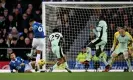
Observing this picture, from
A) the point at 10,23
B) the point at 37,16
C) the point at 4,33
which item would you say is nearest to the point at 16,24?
the point at 10,23

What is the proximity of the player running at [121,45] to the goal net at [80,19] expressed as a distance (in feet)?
2.98

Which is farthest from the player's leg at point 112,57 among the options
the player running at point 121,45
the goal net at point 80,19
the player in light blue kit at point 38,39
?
the player in light blue kit at point 38,39

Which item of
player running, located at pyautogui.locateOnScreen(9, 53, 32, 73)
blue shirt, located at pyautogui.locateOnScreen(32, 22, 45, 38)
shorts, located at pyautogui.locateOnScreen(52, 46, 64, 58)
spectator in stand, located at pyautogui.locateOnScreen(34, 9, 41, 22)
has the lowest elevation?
player running, located at pyautogui.locateOnScreen(9, 53, 32, 73)

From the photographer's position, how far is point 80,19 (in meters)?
14.9

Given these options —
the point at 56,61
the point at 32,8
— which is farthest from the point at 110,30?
the point at 32,8

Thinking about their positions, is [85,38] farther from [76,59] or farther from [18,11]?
[18,11]

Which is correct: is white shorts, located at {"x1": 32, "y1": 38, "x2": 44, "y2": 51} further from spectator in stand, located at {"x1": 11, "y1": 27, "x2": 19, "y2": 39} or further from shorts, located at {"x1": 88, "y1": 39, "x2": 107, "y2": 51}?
spectator in stand, located at {"x1": 11, "y1": 27, "x2": 19, "y2": 39}

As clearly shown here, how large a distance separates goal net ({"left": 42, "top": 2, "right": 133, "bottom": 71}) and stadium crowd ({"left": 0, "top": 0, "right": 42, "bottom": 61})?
1.28 meters

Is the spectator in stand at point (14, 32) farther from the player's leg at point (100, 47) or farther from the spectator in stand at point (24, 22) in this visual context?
the player's leg at point (100, 47)

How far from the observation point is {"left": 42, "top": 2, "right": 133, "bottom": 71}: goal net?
47.9 feet

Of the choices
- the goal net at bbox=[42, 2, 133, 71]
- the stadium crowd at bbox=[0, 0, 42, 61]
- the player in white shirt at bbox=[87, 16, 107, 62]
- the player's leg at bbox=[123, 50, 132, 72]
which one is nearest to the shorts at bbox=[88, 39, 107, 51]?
the player in white shirt at bbox=[87, 16, 107, 62]

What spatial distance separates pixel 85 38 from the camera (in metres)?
14.8

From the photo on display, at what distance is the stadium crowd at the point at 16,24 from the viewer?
14.9 m

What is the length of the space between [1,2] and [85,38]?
162 inches
